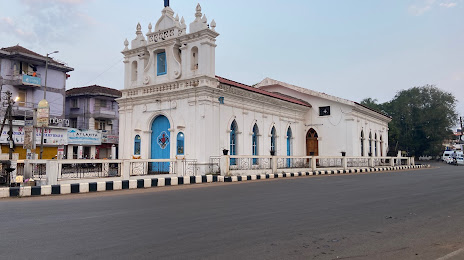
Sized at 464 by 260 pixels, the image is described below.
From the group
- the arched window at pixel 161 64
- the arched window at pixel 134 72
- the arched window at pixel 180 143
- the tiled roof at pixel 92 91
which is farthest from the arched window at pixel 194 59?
the tiled roof at pixel 92 91

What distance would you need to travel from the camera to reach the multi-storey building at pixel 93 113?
124 ft

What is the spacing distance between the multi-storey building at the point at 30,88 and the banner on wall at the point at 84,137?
0.81m

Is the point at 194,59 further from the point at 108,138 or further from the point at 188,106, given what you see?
the point at 108,138

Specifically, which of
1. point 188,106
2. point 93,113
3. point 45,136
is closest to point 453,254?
point 188,106

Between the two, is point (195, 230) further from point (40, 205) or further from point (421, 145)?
point (421, 145)

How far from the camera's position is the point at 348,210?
7121 millimetres

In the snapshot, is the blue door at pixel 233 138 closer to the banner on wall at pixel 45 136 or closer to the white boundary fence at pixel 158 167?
the white boundary fence at pixel 158 167

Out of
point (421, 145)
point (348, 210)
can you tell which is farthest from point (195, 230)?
point (421, 145)

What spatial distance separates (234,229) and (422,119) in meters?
53.8

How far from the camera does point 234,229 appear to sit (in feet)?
17.6

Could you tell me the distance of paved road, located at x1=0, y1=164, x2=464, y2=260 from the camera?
165 inches

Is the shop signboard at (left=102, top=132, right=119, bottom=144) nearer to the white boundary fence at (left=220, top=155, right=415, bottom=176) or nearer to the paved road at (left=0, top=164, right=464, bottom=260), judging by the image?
the white boundary fence at (left=220, top=155, right=415, bottom=176)

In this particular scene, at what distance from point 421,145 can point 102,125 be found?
145 feet

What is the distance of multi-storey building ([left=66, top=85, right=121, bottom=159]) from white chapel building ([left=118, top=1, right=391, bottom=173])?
18735 mm
